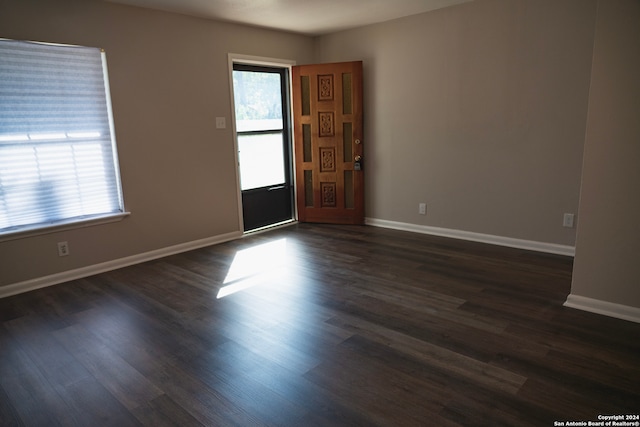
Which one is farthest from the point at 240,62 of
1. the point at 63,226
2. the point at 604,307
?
the point at 604,307

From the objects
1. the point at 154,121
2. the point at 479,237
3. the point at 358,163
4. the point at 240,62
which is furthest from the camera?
the point at 358,163

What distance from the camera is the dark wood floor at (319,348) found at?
195cm

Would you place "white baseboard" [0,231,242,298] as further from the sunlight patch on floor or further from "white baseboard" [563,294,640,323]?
"white baseboard" [563,294,640,323]

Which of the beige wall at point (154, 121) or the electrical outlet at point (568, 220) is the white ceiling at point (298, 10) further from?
the electrical outlet at point (568, 220)

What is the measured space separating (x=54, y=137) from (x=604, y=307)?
442 cm

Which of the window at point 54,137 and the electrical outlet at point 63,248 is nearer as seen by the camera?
the window at point 54,137

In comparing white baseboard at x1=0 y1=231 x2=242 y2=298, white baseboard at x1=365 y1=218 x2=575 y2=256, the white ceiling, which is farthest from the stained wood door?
white baseboard at x1=0 y1=231 x2=242 y2=298

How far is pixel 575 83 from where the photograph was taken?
3.76m

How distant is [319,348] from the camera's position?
2479mm

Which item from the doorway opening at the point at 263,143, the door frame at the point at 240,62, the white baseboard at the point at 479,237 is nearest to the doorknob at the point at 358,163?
the white baseboard at the point at 479,237

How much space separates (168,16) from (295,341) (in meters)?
3.43

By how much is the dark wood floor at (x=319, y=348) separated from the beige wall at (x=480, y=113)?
0.74 metres

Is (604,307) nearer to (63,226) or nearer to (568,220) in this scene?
(568,220)

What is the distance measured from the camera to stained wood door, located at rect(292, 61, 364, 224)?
526 cm
